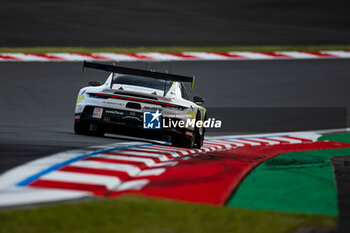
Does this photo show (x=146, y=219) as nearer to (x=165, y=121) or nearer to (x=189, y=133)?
(x=165, y=121)

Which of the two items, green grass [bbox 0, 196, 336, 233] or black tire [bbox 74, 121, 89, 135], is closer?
green grass [bbox 0, 196, 336, 233]

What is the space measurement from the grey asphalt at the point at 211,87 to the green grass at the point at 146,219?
6117 mm

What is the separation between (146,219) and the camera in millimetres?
5500

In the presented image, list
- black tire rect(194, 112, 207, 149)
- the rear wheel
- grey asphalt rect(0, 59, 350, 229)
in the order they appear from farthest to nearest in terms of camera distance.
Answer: grey asphalt rect(0, 59, 350, 229)
black tire rect(194, 112, 207, 149)
the rear wheel

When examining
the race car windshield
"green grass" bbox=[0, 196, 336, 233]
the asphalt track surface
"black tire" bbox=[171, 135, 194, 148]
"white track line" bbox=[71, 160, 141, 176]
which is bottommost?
"black tire" bbox=[171, 135, 194, 148]

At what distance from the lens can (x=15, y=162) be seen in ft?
26.4

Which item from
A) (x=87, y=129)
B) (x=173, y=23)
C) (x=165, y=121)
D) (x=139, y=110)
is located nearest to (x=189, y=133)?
(x=165, y=121)

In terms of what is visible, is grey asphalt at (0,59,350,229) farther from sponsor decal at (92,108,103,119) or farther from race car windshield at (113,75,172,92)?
race car windshield at (113,75,172,92)

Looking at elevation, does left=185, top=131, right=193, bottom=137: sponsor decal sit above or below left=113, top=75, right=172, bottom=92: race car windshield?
below

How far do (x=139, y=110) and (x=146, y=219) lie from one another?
5.16 metres

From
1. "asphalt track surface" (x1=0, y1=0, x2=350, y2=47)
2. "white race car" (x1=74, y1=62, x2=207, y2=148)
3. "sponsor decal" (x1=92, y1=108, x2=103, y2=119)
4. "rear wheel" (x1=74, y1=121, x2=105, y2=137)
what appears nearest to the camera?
"white race car" (x1=74, y1=62, x2=207, y2=148)

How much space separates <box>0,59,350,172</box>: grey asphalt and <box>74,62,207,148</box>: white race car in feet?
4.00

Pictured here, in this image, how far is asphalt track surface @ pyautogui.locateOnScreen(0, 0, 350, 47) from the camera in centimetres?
2378

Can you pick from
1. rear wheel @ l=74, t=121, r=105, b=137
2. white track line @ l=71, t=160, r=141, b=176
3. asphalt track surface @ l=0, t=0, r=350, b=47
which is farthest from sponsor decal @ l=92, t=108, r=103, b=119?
asphalt track surface @ l=0, t=0, r=350, b=47
